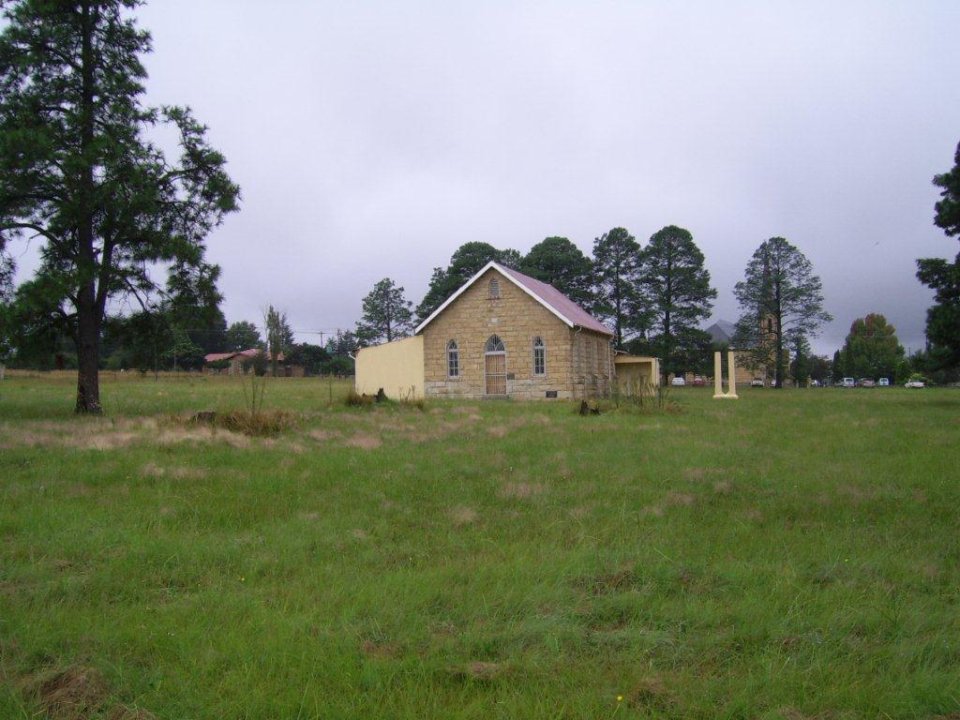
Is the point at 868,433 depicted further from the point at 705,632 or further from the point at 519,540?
the point at 705,632

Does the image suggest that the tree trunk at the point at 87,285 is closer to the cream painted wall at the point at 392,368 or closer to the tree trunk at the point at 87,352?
the tree trunk at the point at 87,352

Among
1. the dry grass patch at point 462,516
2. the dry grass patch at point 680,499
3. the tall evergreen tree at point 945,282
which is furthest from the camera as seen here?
the tall evergreen tree at point 945,282

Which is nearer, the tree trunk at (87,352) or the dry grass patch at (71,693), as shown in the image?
the dry grass patch at (71,693)

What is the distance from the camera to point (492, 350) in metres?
32.4

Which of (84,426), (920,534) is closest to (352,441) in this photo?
(84,426)

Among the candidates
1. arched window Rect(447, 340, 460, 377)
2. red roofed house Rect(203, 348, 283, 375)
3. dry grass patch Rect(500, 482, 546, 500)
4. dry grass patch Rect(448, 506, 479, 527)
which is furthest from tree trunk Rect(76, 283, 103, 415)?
red roofed house Rect(203, 348, 283, 375)

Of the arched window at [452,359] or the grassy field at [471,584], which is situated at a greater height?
the arched window at [452,359]

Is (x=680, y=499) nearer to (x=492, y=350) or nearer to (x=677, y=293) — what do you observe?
(x=492, y=350)

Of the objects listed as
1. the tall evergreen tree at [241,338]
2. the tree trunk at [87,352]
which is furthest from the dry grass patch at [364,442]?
the tall evergreen tree at [241,338]

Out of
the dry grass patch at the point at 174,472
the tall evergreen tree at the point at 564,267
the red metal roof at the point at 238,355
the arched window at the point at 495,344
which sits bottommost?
the dry grass patch at the point at 174,472

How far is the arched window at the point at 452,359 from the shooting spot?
32812 millimetres

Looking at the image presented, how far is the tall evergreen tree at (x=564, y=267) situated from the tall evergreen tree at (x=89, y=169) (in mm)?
36881

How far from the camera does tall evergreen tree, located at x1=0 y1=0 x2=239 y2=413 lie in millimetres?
18000

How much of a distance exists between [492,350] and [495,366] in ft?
2.42
